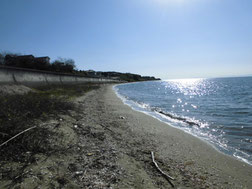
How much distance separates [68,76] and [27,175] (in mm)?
41143

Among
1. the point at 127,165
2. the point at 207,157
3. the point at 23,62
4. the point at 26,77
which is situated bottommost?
the point at 207,157

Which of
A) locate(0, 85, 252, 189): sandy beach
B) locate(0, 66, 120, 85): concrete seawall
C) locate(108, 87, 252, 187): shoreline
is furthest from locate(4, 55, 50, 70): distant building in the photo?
locate(108, 87, 252, 187): shoreline

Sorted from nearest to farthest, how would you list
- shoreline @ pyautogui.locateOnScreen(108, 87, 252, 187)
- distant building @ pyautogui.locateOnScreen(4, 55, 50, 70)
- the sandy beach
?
1. the sandy beach
2. shoreline @ pyautogui.locateOnScreen(108, 87, 252, 187)
3. distant building @ pyautogui.locateOnScreen(4, 55, 50, 70)

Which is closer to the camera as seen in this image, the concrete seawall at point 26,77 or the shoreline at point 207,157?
the shoreline at point 207,157

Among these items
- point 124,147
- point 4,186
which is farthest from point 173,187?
point 4,186

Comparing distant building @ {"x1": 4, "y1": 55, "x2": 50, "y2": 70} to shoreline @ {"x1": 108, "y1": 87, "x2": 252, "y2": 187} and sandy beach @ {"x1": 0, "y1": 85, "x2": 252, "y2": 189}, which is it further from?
shoreline @ {"x1": 108, "y1": 87, "x2": 252, "y2": 187}

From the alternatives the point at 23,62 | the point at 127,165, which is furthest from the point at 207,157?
the point at 23,62

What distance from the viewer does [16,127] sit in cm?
337

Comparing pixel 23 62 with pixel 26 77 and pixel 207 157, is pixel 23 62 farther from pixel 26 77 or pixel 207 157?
pixel 207 157

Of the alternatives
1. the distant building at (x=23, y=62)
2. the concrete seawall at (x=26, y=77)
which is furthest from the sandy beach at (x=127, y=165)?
the distant building at (x=23, y=62)

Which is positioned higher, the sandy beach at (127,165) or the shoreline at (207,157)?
the sandy beach at (127,165)

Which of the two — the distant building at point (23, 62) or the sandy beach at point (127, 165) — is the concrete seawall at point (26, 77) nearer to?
the sandy beach at point (127, 165)

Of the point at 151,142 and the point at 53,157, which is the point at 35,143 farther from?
the point at 151,142

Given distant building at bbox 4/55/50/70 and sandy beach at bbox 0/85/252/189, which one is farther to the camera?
distant building at bbox 4/55/50/70
